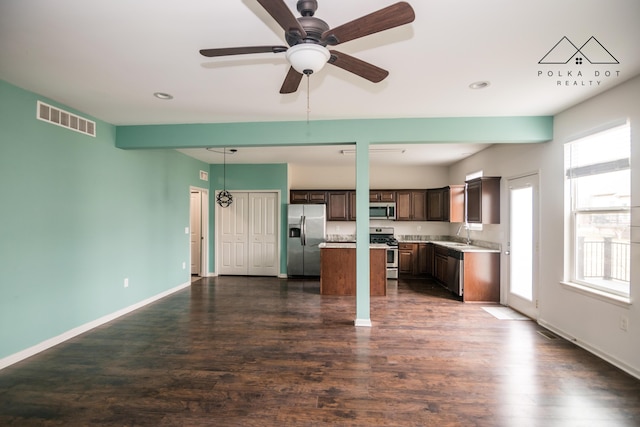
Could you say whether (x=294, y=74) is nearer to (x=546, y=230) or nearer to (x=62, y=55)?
(x=62, y=55)

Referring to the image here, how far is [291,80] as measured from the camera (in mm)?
2057

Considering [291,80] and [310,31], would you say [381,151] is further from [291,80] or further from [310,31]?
[310,31]

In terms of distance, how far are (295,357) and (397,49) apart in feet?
9.40

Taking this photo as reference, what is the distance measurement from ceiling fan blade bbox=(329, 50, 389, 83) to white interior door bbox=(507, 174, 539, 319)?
3.23 m

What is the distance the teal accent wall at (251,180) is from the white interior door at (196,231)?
11.0 inches

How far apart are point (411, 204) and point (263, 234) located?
3.60m

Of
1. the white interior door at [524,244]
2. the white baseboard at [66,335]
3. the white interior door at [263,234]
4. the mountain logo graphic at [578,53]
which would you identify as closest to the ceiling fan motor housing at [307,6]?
the mountain logo graphic at [578,53]

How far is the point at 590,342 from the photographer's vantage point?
3076 millimetres

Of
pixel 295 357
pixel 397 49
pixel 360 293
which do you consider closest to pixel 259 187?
pixel 360 293

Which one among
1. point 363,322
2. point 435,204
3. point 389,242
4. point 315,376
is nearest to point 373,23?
point 315,376

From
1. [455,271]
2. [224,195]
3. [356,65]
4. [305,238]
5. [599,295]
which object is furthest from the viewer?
[305,238]

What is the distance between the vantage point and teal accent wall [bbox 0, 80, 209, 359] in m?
2.85

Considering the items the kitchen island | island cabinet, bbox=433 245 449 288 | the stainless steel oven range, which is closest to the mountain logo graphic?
the kitchen island

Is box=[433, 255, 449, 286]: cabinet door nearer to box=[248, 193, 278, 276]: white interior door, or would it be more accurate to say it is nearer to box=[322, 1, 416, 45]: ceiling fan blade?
box=[248, 193, 278, 276]: white interior door
